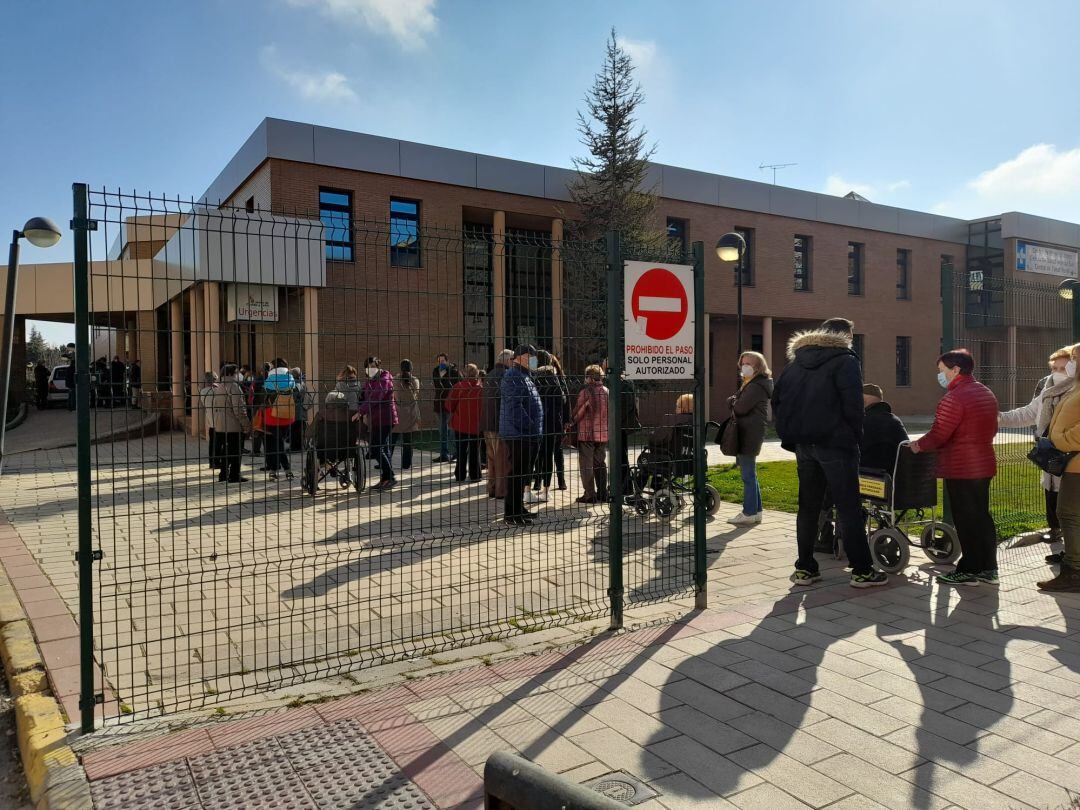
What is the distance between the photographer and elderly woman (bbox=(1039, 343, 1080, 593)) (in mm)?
5578

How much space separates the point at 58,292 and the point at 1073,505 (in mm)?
33060

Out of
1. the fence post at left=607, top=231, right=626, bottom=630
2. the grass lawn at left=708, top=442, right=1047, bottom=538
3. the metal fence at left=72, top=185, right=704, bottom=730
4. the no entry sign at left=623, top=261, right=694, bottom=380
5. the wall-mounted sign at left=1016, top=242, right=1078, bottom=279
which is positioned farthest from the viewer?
the wall-mounted sign at left=1016, top=242, right=1078, bottom=279

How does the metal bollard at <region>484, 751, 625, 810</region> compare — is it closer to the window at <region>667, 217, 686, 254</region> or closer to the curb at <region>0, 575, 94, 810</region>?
the curb at <region>0, 575, 94, 810</region>

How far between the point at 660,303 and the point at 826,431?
5.43 ft

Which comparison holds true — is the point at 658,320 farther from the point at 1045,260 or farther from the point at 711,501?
the point at 1045,260

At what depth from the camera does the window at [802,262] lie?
28547 mm

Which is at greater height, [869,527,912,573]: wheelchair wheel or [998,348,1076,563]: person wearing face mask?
[998,348,1076,563]: person wearing face mask

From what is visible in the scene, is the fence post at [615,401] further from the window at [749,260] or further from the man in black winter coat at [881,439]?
the window at [749,260]

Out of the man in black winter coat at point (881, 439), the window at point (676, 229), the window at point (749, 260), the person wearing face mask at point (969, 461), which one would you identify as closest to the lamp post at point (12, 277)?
the man in black winter coat at point (881, 439)

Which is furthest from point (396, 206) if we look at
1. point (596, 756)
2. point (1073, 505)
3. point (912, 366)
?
point (912, 366)

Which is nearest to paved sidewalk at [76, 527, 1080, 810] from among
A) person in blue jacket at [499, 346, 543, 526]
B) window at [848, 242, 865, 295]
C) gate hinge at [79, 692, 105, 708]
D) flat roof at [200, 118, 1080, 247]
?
gate hinge at [79, 692, 105, 708]

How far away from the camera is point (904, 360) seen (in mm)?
31734

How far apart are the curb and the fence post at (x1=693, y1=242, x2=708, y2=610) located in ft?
12.0

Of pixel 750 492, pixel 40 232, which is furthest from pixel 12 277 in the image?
pixel 750 492
